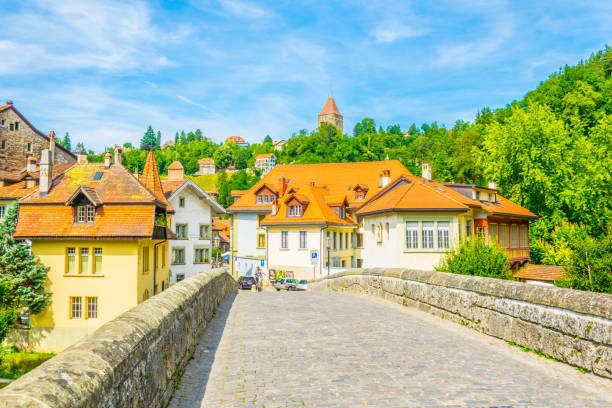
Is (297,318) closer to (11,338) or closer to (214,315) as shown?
(214,315)

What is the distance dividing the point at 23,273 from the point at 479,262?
1126 inches

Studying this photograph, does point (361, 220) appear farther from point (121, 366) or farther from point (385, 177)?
point (121, 366)

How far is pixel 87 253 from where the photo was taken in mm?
31609

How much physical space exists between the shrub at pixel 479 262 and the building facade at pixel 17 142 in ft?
168

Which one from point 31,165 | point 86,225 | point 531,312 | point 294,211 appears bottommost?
point 531,312

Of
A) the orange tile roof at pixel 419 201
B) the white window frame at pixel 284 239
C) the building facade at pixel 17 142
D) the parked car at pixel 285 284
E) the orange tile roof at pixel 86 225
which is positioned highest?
the building facade at pixel 17 142

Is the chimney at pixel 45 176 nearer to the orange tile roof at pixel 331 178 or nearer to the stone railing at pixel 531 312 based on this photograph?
the orange tile roof at pixel 331 178

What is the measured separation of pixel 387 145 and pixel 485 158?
387ft

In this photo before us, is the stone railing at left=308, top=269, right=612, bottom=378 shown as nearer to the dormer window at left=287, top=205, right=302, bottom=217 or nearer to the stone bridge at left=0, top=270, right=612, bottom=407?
the stone bridge at left=0, top=270, right=612, bottom=407

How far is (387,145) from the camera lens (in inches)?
6280

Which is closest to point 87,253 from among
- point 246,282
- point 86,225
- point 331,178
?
point 86,225

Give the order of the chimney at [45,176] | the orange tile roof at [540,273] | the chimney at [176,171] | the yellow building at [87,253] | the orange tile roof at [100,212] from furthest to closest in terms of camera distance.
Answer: the chimney at [176,171], the chimney at [45,176], the orange tile roof at [100,212], the yellow building at [87,253], the orange tile roof at [540,273]

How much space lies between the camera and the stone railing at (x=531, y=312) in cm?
668

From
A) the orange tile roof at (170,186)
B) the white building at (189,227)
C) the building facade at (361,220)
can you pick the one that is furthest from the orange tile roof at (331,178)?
the orange tile roof at (170,186)
